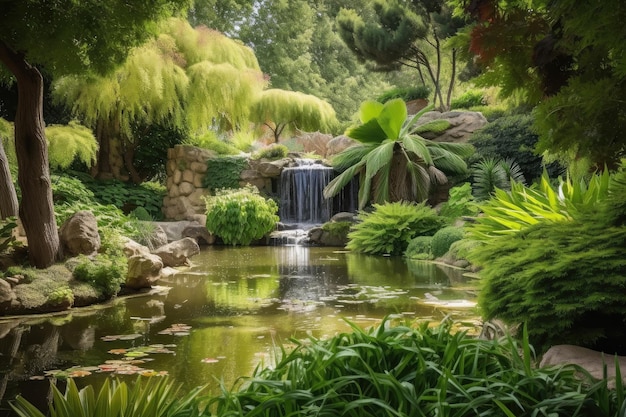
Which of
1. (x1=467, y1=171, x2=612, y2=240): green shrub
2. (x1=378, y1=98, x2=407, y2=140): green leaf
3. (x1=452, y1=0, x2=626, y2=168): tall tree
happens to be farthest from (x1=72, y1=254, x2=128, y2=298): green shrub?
(x1=378, y1=98, x2=407, y2=140): green leaf

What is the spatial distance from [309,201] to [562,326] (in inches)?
600

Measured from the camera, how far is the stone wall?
18.0m

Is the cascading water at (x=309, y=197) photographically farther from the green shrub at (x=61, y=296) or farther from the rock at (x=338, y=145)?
the green shrub at (x=61, y=296)

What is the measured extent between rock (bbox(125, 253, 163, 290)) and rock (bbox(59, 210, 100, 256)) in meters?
0.51

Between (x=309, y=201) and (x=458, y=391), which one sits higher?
(x=309, y=201)

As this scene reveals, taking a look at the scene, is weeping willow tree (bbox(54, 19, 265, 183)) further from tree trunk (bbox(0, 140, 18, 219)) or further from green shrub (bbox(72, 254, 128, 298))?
green shrub (bbox(72, 254, 128, 298))

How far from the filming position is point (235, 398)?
1.86 meters

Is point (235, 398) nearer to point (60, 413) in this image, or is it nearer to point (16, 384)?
point (60, 413)

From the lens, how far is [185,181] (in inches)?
726

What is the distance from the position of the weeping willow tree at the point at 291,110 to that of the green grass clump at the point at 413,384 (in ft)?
65.9

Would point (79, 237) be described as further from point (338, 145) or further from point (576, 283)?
point (338, 145)

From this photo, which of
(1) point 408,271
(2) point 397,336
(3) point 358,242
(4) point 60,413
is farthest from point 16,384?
(3) point 358,242

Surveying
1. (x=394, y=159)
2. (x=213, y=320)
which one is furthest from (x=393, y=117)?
(x=213, y=320)

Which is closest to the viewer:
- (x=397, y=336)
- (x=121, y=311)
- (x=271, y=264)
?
(x=397, y=336)
